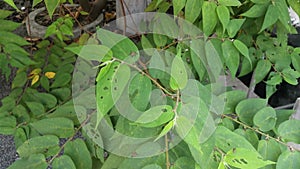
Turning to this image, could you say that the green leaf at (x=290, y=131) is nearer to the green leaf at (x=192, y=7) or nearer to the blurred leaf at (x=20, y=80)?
the green leaf at (x=192, y=7)

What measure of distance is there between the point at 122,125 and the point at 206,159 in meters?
0.13

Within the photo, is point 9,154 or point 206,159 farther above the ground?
point 206,159

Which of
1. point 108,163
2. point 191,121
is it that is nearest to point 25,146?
point 108,163

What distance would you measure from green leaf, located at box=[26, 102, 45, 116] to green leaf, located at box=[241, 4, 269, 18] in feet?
1.60

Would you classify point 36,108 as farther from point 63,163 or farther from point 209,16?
point 209,16

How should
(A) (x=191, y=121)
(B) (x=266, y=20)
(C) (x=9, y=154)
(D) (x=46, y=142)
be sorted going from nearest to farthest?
1. (A) (x=191, y=121)
2. (D) (x=46, y=142)
3. (B) (x=266, y=20)
4. (C) (x=9, y=154)

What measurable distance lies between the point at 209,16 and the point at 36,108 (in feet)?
1.51

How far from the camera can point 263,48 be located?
83 cm

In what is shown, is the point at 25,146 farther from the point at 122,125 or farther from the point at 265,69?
the point at 265,69

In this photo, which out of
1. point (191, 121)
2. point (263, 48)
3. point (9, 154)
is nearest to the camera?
point (191, 121)

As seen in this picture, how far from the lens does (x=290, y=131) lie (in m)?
0.66

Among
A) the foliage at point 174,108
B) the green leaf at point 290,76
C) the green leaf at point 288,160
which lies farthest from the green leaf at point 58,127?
the green leaf at point 290,76

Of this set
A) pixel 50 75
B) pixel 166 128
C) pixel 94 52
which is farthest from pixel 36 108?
pixel 166 128

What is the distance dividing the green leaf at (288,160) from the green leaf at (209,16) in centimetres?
25
